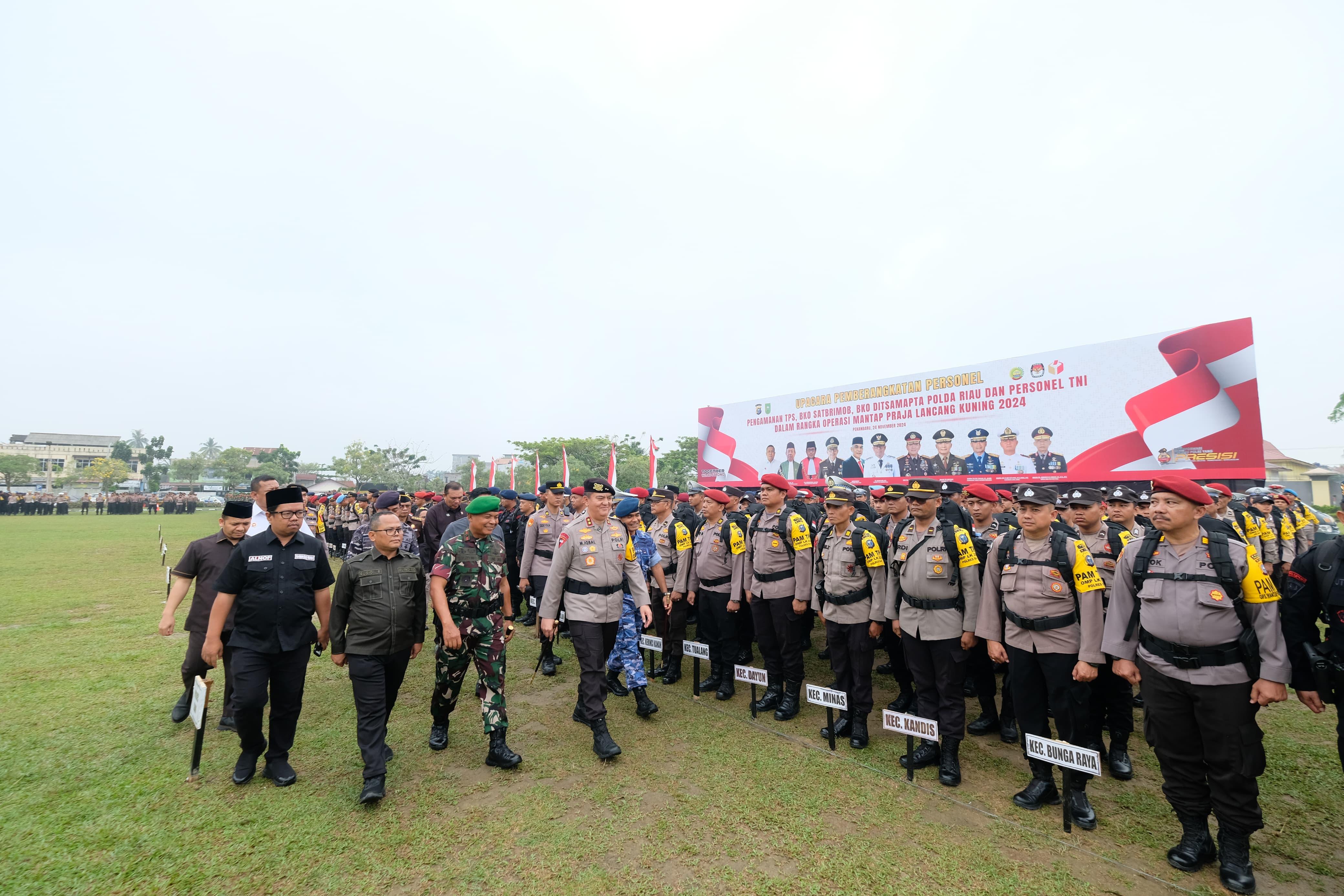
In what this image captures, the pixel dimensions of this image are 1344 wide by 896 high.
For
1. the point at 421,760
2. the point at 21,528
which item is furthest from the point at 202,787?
the point at 21,528

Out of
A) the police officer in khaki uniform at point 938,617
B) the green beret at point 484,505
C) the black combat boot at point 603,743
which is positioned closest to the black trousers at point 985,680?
the police officer in khaki uniform at point 938,617

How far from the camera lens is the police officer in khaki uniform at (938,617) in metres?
3.99

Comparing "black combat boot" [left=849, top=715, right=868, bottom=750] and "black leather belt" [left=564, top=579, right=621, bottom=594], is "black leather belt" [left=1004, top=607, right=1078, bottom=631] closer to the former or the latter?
"black combat boot" [left=849, top=715, right=868, bottom=750]

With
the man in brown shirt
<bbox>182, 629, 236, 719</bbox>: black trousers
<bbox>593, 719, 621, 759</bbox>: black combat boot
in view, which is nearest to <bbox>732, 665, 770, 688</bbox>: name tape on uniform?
<bbox>593, 719, 621, 759</bbox>: black combat boot

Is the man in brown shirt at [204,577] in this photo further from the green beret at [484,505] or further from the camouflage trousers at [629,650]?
the camouflage trousers at [629,650]

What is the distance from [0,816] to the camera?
336cm

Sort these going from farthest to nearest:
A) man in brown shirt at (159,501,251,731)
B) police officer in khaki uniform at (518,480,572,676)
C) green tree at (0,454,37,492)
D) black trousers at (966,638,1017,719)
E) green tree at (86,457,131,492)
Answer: green tree at (86,457,131,492)
green tree at (0,454,37,492)
police officer in khaki uniform at (518,480,572,676)
black trousers at (966,638,1017,719)
man in brown shirt at (159,501,251,731)

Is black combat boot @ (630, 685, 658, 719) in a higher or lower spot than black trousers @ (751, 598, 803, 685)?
lower

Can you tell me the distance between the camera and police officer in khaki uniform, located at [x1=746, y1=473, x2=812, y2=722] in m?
5.12

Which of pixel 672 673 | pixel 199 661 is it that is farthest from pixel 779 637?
pixel 199 661

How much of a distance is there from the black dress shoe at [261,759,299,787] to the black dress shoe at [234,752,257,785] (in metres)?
0.08

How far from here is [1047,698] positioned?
12.4 feet

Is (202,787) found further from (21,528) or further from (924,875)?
(21,528)

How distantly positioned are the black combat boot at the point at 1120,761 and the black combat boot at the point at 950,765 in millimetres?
1101
